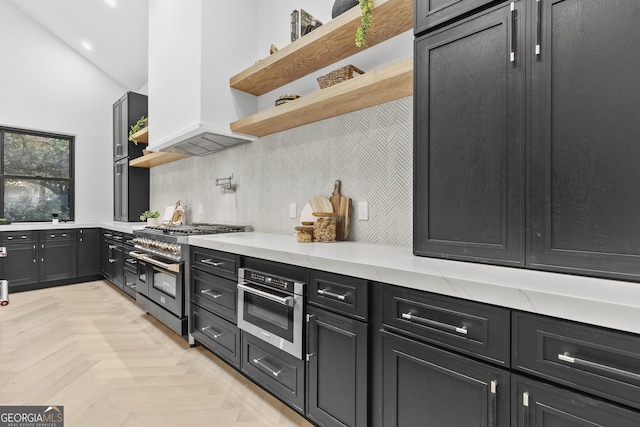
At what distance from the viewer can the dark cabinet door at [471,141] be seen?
1.21m

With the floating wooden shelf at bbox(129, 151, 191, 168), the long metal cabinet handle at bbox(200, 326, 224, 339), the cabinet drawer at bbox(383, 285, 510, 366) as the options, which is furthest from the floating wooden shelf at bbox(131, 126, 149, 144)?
the cabinet drawer at bbox(383, 285, 510, 366)

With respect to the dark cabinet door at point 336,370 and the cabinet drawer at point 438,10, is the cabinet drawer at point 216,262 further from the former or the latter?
the cabinet drawer at point 438,10

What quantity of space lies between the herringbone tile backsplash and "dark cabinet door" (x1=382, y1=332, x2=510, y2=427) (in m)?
0.86

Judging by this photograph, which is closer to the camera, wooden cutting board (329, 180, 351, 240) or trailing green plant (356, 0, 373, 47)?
trailing green plant (356, 0, 373, 47)

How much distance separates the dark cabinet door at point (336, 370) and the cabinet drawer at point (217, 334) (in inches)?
29.3

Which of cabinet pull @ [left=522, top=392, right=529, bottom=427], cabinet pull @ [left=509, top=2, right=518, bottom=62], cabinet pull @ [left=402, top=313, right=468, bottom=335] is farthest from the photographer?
cabinet pull @ [left=509, top=2, right=518, bottom=62]

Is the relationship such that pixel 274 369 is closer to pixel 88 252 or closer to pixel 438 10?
pixel 438 10

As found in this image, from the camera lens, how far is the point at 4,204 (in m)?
4.81

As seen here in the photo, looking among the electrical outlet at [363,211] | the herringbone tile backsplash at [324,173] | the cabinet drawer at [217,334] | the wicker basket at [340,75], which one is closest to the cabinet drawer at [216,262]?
the cabinet drawer at [217,334]

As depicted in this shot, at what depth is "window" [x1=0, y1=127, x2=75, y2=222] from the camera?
4.86 meters

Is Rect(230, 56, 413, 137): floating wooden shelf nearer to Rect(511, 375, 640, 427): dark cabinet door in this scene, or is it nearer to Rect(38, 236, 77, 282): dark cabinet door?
Rect(511, 375, 640, 427): dark cabinet door

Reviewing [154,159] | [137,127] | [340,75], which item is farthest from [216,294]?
[137,127]

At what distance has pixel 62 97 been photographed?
5230mm

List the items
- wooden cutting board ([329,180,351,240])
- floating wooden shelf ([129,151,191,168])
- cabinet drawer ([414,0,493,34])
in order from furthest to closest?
floating wooden shelf ([129,151,191,168]), wooden cutting board ([329,180,351,240]), cabinet drawer ([414,0,493,34])
